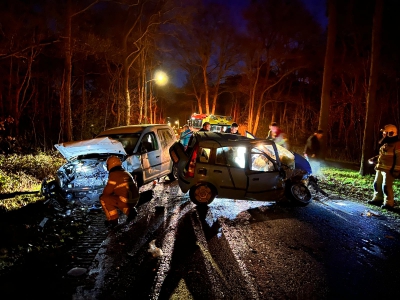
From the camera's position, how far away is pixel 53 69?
24547 millimetres

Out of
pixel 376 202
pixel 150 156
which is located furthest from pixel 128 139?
pixel 376 202

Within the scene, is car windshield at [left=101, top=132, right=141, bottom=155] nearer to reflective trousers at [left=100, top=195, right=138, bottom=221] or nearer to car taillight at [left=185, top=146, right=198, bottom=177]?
car taillight at [left=185, top=146, right=198, bottom=177]

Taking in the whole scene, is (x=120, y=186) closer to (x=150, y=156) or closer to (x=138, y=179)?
(x=138, y=179)

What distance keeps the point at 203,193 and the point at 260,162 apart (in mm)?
1693

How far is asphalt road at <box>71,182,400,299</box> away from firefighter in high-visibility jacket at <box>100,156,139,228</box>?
0.42 meters

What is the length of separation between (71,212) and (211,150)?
3554 mm

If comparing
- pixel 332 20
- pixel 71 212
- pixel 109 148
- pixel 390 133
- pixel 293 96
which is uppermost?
pixel 332 20

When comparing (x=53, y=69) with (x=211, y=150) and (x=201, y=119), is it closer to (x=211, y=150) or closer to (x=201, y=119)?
(x=201, y=119)

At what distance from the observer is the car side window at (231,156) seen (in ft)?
24.3

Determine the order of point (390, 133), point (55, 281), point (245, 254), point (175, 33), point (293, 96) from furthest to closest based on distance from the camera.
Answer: point (293, 96) → point (175, 33) → point (390, 133) → point (245, 254) → point (55, 281)

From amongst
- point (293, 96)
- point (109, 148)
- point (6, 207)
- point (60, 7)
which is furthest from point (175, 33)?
point (6, 207)

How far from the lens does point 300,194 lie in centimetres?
780

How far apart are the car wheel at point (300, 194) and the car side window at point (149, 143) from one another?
4.19 meters

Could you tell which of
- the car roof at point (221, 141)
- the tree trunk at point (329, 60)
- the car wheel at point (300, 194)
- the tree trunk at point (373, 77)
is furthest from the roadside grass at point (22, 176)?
the tree trunk at point (329, 60)
